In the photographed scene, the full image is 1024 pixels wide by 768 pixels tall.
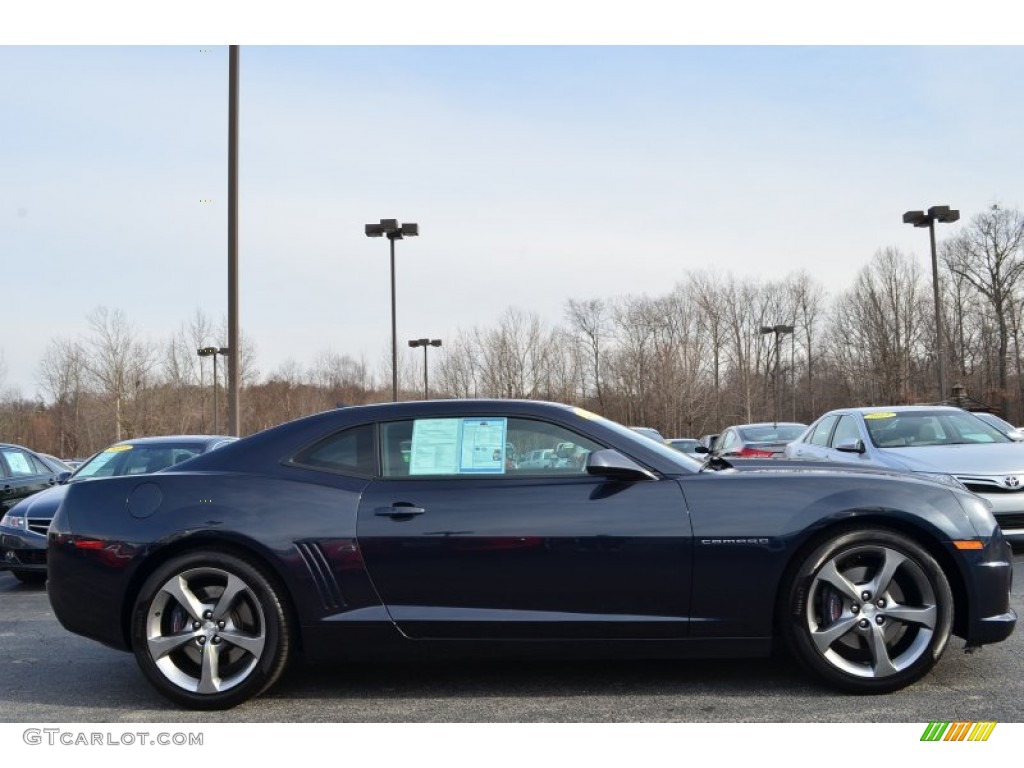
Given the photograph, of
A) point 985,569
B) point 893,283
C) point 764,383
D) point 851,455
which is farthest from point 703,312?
point 985,569

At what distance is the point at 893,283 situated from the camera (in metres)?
58.8

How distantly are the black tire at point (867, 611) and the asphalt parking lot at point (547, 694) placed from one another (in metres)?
0.13

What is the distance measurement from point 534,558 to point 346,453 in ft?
3.55

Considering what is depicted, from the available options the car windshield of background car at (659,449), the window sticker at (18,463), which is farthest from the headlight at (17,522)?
the car windshield of background car at (659,449)

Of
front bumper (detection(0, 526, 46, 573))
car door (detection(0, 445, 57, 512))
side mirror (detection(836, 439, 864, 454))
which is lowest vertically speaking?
front bumper (detection(0, 526, 46, 573))

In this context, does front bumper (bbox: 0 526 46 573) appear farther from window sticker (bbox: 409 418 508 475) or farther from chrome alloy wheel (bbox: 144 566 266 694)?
window sticker (bbox: 409 418 508 475)

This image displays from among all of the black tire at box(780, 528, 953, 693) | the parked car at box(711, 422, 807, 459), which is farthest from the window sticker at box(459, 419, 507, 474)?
the parked car at box(711, 422, 807, 459)

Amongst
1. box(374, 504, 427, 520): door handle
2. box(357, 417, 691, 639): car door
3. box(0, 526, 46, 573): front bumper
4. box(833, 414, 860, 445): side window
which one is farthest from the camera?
box(833, 414, 860, 445): side window

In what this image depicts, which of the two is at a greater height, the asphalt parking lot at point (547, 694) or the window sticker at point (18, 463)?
the window sticker at point (18, 463)

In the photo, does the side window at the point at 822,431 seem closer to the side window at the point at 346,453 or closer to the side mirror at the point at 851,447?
the side mirror at the point at 851,447

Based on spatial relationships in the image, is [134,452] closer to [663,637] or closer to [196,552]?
[196,552]

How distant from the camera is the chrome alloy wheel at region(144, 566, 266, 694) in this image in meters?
4.40

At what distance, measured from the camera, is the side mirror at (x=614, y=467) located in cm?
433
